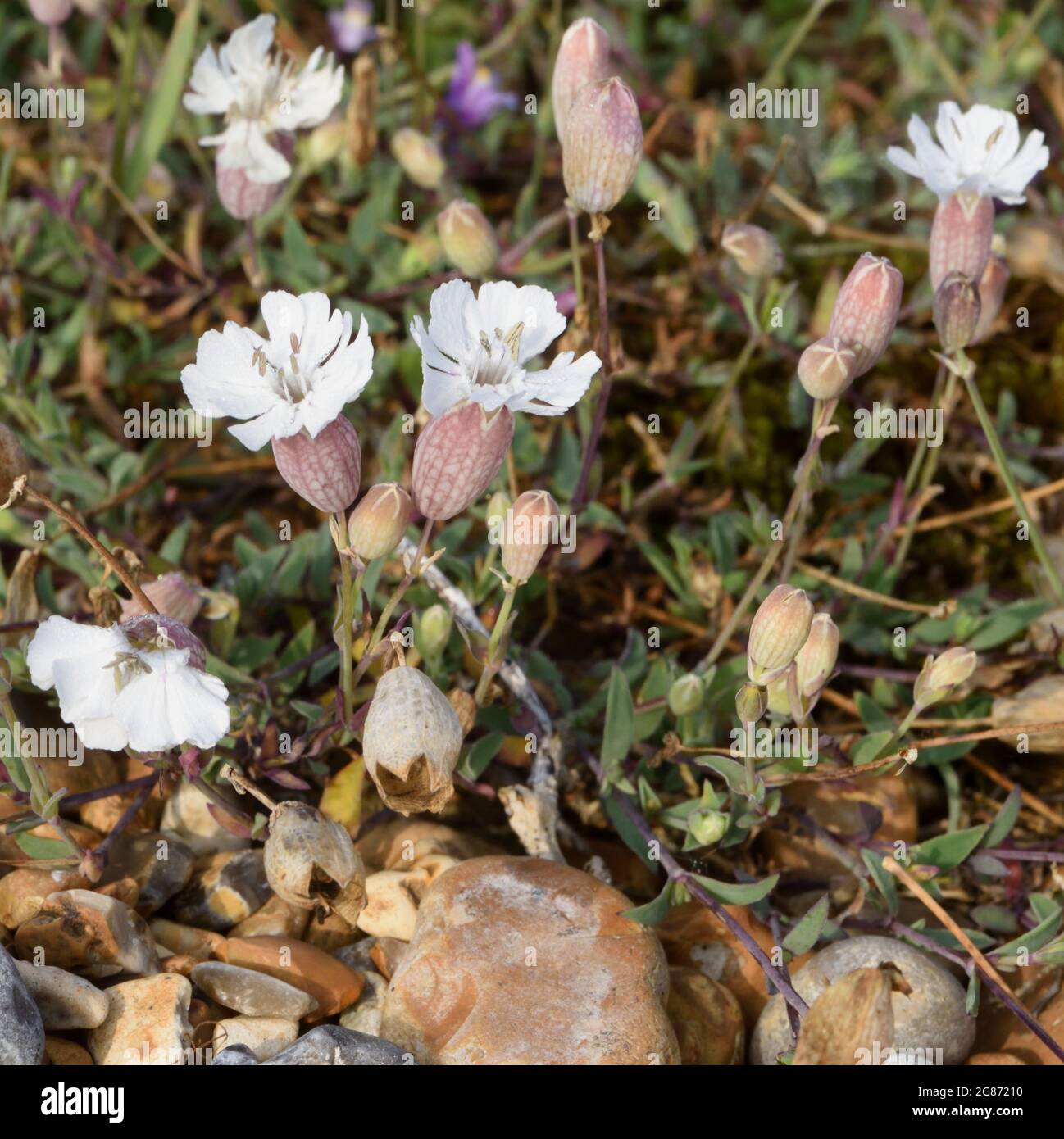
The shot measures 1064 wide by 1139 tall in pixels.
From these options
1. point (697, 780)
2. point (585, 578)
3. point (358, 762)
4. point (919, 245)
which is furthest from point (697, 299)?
point (358, 762)

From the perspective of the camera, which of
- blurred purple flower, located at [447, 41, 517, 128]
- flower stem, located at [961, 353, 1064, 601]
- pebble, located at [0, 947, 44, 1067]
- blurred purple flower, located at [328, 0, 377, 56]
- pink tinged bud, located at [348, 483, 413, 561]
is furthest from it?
blurred purple flower, located at [328, 0, 377, 56]

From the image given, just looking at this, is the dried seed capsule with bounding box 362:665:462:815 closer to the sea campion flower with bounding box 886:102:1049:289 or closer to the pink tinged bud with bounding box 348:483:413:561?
the pink tinged bud with bounding box 348:483:413:561

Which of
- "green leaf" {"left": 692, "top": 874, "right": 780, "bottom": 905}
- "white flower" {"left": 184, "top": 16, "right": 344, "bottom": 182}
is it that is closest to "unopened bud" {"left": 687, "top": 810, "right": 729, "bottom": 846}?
"green leaf" {"left": 692, "top": 874, "right": 780, "bottom": 905}

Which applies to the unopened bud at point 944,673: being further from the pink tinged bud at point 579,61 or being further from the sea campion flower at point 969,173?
the pink tinged bud at point 579,61

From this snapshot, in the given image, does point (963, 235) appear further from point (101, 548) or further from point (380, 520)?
point (101, 548)

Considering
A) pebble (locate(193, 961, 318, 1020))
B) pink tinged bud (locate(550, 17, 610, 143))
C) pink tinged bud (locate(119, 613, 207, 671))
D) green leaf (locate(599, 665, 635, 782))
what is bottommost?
pebble (locate(193, 961, 318, 1020))

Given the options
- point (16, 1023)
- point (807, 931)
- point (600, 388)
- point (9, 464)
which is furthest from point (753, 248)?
point (16, 1023)
